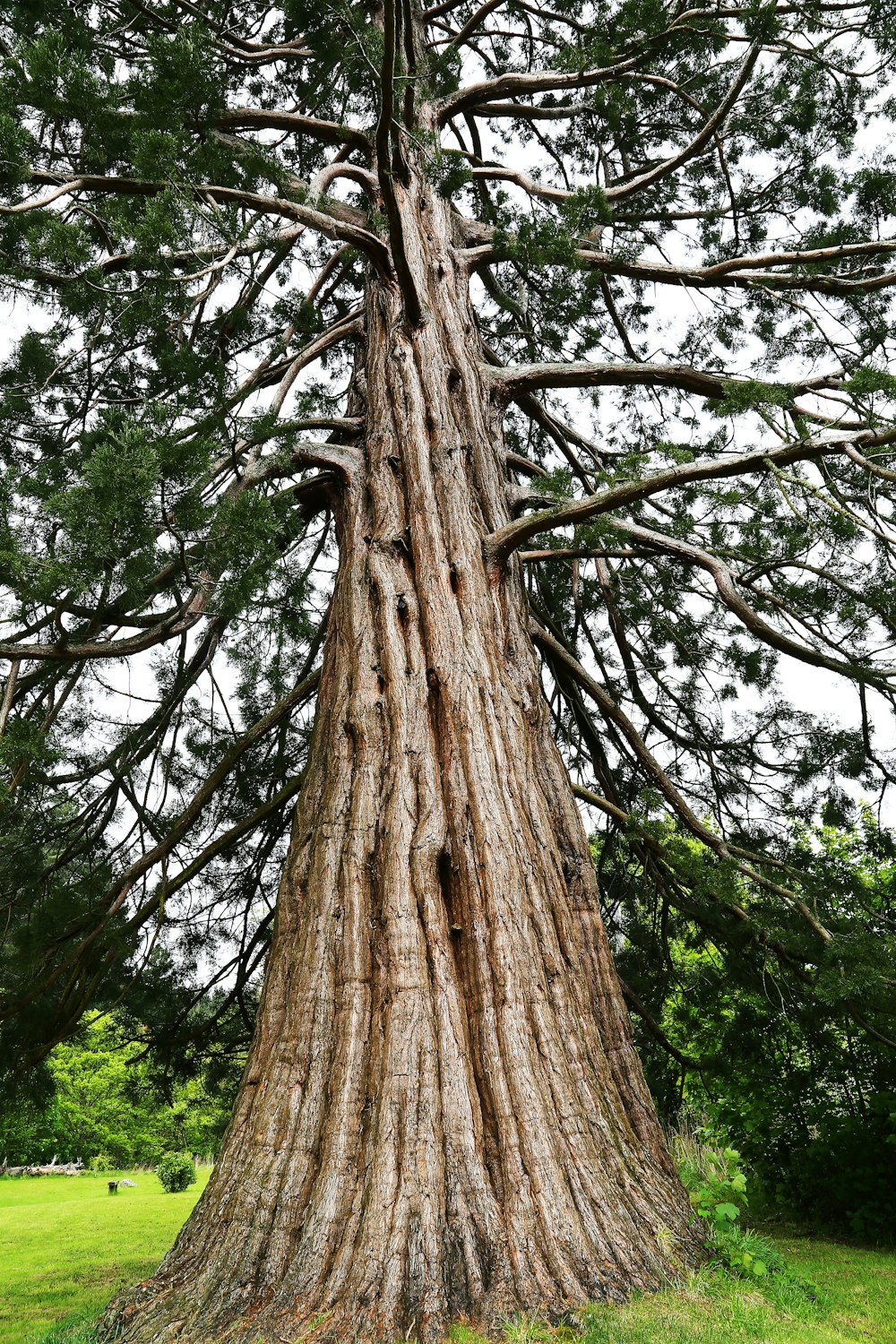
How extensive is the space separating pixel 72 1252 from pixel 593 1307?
20.0 ft

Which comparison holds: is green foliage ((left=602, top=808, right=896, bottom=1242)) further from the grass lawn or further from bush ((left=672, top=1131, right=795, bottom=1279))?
the grass lawn

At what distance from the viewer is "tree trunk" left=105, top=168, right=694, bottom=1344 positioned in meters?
2.49

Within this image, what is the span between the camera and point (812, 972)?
439 cm

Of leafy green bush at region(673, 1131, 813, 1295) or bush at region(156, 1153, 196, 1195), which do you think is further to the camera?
bush at region(156, 1153, 196, 1195)

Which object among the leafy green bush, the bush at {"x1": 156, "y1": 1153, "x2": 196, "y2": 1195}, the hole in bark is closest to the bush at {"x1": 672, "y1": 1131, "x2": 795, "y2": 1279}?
the leafy green bush

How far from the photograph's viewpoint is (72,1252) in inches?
263

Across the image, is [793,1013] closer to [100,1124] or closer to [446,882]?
[446,882]

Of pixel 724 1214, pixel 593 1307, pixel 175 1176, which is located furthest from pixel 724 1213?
pixel 175 1176

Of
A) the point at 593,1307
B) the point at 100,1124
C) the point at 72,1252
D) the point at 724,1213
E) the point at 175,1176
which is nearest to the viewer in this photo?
the point at 593,1307

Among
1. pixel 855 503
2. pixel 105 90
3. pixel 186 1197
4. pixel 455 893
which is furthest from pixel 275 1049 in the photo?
pixel 186 1197

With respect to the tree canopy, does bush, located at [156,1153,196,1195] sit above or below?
below

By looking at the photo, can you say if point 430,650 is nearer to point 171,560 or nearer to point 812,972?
point 171,560

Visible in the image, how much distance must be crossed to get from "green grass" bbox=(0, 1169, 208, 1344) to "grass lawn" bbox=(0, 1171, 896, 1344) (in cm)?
1

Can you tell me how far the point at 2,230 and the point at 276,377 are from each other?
2.16 meters
